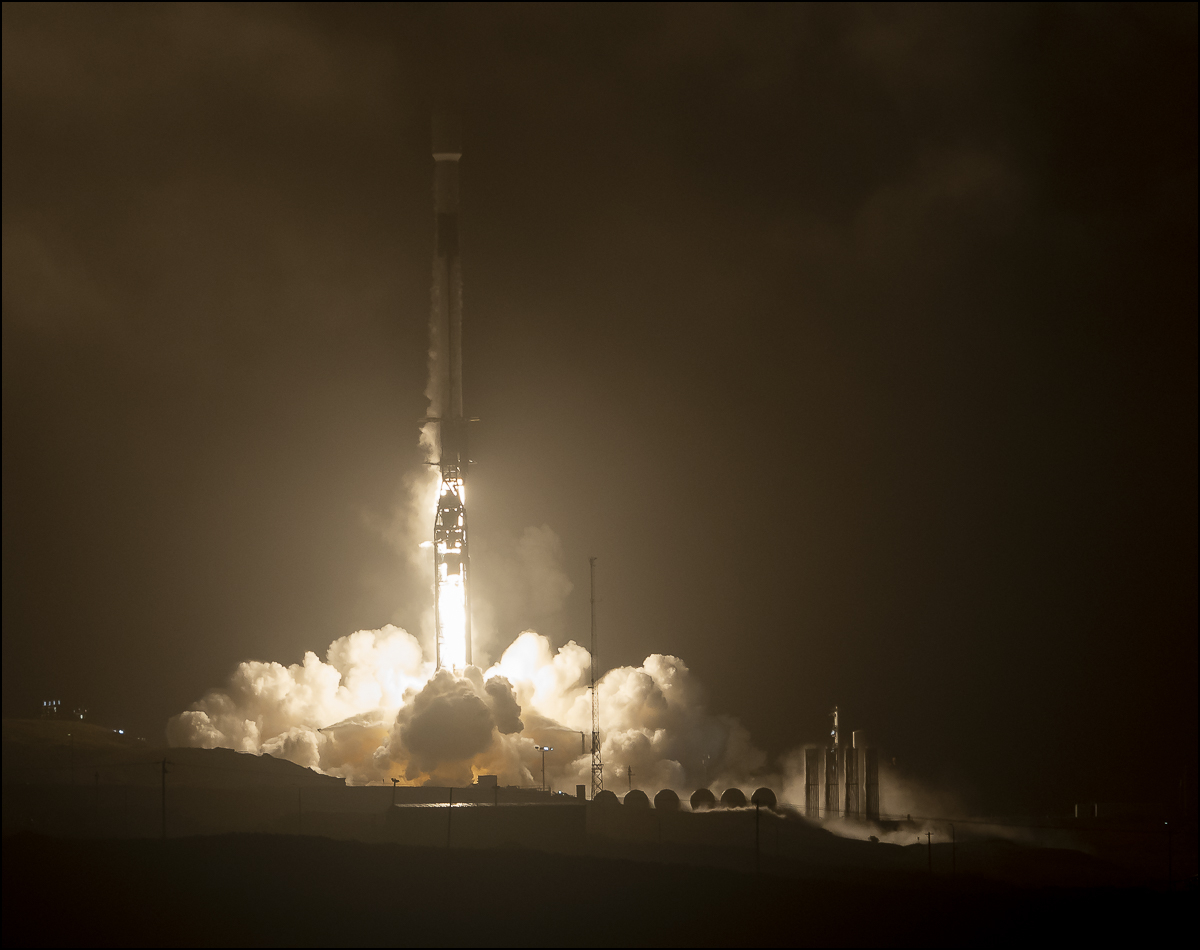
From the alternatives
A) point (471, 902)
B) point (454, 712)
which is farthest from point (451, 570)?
point (471, 902)

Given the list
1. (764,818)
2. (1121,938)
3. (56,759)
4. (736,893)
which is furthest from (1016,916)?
(56,759)

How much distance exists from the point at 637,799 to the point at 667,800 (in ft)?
7.71

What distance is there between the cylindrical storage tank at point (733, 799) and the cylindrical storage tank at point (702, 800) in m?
0.77

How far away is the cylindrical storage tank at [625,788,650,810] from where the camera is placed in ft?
300

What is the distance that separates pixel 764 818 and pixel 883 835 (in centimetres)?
1389

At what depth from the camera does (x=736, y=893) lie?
219 ft

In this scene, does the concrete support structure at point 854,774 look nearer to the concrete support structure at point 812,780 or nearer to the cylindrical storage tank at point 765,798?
the concrete support structure at point 812,780

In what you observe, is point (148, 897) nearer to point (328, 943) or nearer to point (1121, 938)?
point (328, 943)

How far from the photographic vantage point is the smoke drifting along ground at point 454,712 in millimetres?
92562

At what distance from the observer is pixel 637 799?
91.9m

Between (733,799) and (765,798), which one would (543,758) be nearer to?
(733,799)

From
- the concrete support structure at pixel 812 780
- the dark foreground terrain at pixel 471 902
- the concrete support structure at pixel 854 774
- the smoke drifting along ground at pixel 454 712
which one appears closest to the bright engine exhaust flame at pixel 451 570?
the smoke drifting along ground at pixel 454 712

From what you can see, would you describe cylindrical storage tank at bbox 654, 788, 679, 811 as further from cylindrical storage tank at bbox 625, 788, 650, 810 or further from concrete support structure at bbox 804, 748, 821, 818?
concrete support structure at bbox 804, 748, 821, 818

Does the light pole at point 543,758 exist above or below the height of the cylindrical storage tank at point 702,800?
above
